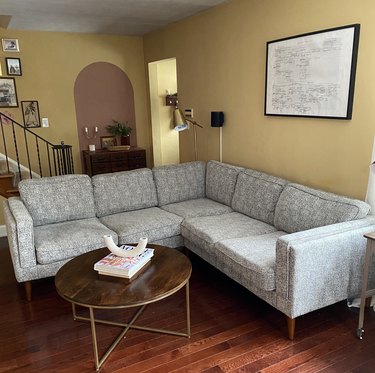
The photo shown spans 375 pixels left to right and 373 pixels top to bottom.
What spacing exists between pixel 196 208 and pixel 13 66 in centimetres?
317

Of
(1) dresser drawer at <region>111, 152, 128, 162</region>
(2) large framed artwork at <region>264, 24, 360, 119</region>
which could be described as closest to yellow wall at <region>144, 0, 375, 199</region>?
(2) large framed artwork at <region>264, 24, 360, 119</region>

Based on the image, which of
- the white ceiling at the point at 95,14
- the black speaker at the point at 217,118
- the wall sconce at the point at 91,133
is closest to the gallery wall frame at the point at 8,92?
the white ceiling at the point at 95,14

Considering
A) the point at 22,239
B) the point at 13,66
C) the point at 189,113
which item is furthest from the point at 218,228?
the point at 13,66

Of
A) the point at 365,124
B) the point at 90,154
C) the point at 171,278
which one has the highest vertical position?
the point at 365,124

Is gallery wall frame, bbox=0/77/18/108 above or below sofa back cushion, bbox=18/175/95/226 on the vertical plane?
above

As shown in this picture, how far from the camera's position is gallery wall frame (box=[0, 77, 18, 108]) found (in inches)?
185

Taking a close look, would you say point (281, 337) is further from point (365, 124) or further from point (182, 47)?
point (182, 47)

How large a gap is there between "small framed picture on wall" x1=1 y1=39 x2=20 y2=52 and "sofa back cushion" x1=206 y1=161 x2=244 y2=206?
118 inches

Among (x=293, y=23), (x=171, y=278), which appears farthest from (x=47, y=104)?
(x=171, y=278)

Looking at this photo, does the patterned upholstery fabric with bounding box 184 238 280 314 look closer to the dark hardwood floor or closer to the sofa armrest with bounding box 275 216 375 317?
the sofa armrest with bounding box 275 216 375 317

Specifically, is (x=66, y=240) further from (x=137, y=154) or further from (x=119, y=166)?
(x=137, y=154)

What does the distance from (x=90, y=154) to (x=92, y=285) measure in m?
3.24

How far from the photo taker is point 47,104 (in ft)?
16.5

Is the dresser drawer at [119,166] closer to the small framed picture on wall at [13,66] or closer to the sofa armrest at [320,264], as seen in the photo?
the small framed picture on wall at [13,66]
